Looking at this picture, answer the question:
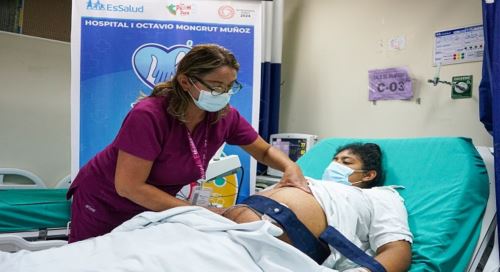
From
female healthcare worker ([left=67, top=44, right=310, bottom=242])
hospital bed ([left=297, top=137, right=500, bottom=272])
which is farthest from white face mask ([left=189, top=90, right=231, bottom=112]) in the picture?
hospital bed ([left=297, top=137, right=500, bottom=272])

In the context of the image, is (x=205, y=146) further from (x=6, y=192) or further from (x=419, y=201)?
(x=6, y=192)

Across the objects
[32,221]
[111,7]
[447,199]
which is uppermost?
[111,7]

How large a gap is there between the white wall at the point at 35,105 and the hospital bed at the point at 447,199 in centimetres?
260

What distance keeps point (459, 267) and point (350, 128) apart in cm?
130

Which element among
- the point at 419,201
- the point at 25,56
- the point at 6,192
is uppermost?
the point at 25,56

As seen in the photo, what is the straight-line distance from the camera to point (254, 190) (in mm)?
2436

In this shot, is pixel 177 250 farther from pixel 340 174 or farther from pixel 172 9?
pixel 172 9

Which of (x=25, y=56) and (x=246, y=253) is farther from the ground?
(x=25, y=56)

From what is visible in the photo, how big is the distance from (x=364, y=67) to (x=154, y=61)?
128cm

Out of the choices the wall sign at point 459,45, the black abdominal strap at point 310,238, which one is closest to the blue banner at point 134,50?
the wall sign at point 459,45

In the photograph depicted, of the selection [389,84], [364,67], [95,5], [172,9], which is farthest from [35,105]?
[389,84]

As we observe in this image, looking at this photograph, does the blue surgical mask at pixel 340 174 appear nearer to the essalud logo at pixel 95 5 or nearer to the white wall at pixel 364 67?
the white wall at pixel 364 67

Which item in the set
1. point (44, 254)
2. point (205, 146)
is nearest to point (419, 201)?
point (205, 146)

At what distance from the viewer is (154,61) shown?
92.5 inches
